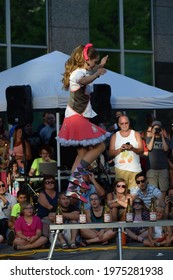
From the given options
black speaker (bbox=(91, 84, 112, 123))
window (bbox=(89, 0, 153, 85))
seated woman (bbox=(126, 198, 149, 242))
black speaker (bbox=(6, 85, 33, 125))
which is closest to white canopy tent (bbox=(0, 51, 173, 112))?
black speaker (bbox=(6, 85, 33, 125))

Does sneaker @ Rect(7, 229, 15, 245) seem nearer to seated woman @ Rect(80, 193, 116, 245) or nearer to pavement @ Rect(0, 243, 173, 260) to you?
pavement @ Rect(0, 243, 173, 260)

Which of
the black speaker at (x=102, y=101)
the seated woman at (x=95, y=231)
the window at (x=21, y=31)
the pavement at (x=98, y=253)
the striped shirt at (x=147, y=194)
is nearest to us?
the pavement at (x=98, y=253)

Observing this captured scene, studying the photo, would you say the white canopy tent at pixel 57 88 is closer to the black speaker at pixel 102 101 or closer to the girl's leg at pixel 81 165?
the black speaker at pixel 102 101

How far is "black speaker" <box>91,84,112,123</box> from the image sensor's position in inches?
536

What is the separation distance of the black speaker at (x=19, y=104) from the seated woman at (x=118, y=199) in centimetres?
177

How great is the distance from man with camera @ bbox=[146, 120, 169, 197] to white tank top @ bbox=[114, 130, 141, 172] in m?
1.05

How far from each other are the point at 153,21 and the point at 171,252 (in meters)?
11.8

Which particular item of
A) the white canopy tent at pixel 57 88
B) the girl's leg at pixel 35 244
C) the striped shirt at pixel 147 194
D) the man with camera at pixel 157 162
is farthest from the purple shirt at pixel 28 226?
the man with camera at pixel 157 162

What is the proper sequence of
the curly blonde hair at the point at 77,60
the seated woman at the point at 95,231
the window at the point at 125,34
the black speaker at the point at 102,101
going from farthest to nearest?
1. the window at the point at 125,34
2. the black speaker at the point at 102,101
3. the seated woman at the point at 95,231
4. the curly blonde hair at the point at 77,60

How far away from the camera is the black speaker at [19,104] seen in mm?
13555

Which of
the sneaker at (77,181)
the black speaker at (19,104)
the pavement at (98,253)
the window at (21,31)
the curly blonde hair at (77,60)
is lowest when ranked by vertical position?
the pavement at (98,253)

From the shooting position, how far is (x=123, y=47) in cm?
2178

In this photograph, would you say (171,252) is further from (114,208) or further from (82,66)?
(82,66)
